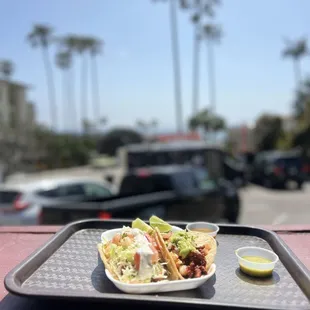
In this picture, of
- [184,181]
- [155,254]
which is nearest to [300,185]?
[184,181]

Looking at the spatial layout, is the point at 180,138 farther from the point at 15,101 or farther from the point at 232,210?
the point at 15,101

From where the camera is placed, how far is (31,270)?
1.31m

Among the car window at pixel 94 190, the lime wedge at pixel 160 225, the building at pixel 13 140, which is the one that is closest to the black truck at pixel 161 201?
the car window at pixel 94 190

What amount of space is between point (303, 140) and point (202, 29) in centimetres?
1282

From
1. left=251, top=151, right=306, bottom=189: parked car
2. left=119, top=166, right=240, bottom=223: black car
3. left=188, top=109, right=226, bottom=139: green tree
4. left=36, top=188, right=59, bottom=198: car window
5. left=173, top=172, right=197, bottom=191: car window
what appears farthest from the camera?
left=188, top=109, right=226, bottom=139: green tree

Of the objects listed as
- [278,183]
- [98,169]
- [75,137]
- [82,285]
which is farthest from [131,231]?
[75,137]

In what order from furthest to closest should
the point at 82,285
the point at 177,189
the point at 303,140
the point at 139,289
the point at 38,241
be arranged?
the point at 303,140 < the point at 177,189 < the point at 38,241 < the point at 82,285 < the point at 139,289

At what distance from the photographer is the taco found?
1.21 m

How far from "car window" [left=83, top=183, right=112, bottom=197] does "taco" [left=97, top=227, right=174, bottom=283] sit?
5.59 metres

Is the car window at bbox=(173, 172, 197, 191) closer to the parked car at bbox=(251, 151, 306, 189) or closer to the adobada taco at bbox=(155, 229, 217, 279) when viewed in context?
the adobada taco at bbox=(155, 229, 217, 279)

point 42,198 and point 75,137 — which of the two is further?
point 75,137

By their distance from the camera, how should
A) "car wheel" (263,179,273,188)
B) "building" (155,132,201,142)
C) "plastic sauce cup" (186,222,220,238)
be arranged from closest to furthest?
"plastic sauce cup" (186,222,220,238)
"car wheel" (263,179,273,188)
"building" (155,132,201,142)

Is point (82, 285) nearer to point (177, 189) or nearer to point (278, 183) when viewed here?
point (177, 189)

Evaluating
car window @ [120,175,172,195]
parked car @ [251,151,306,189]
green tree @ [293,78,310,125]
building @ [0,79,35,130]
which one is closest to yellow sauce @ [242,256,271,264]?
car window @ [120,175,172,195]
